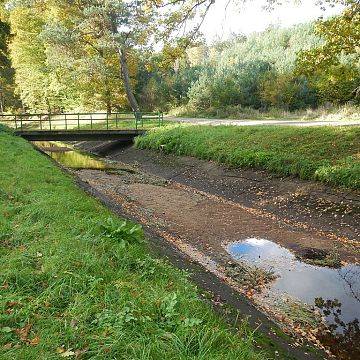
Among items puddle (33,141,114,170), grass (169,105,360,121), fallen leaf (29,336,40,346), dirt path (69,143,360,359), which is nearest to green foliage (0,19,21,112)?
puddle (33,141,114,170)

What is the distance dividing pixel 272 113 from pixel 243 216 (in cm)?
1888

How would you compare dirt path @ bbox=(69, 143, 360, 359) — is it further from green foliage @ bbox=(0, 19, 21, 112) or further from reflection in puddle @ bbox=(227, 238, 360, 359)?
green foliage @ bbox=(0, 19, 21, 112)

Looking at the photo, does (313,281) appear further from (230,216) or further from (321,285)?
(230,216)

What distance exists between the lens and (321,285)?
6199 mm

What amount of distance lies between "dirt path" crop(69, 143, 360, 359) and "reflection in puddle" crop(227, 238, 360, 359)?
0.22 meters

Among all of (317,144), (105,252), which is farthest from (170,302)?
(317,144)

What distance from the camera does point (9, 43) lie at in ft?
122

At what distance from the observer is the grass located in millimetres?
21844

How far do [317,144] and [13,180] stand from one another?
9.27 metres

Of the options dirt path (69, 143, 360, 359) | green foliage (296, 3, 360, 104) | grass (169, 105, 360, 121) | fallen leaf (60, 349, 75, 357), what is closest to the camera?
fallen leaf (60, 349, 75, 357)

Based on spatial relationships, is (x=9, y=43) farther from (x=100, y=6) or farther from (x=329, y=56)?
(x=329, y=56)

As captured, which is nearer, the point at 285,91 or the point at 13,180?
the point at 13,180

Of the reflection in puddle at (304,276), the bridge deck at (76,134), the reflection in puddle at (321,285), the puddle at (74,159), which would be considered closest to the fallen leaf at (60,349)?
the reflection in puddle at (321,285)

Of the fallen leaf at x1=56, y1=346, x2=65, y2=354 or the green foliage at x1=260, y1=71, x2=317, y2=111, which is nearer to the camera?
the fallen leaf at x1=56, y1=346, x2=65, y2=354
